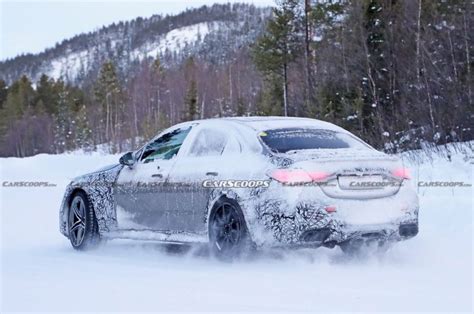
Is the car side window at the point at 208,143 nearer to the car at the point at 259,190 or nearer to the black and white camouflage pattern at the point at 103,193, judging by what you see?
the car at the point at 259,190

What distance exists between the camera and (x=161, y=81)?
8081cm

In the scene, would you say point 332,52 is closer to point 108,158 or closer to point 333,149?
point 108,158

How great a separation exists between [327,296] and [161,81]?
77.6 m

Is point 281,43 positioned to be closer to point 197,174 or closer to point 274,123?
point 274,123

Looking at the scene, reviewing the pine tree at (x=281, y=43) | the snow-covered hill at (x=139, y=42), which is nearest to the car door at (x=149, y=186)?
the pine tree at (x=281, y=43)

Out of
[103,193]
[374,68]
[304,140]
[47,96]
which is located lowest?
[103,193]

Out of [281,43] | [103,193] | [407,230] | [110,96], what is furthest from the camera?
[110,96]

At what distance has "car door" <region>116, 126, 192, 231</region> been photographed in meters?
6.69

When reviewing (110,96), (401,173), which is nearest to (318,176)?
(401,173)

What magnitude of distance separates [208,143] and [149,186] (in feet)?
2.57

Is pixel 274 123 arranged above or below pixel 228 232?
above

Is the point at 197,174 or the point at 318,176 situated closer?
the point at 318,176

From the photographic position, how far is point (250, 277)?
5.15m

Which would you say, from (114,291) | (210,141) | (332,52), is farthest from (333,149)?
(332,52)
